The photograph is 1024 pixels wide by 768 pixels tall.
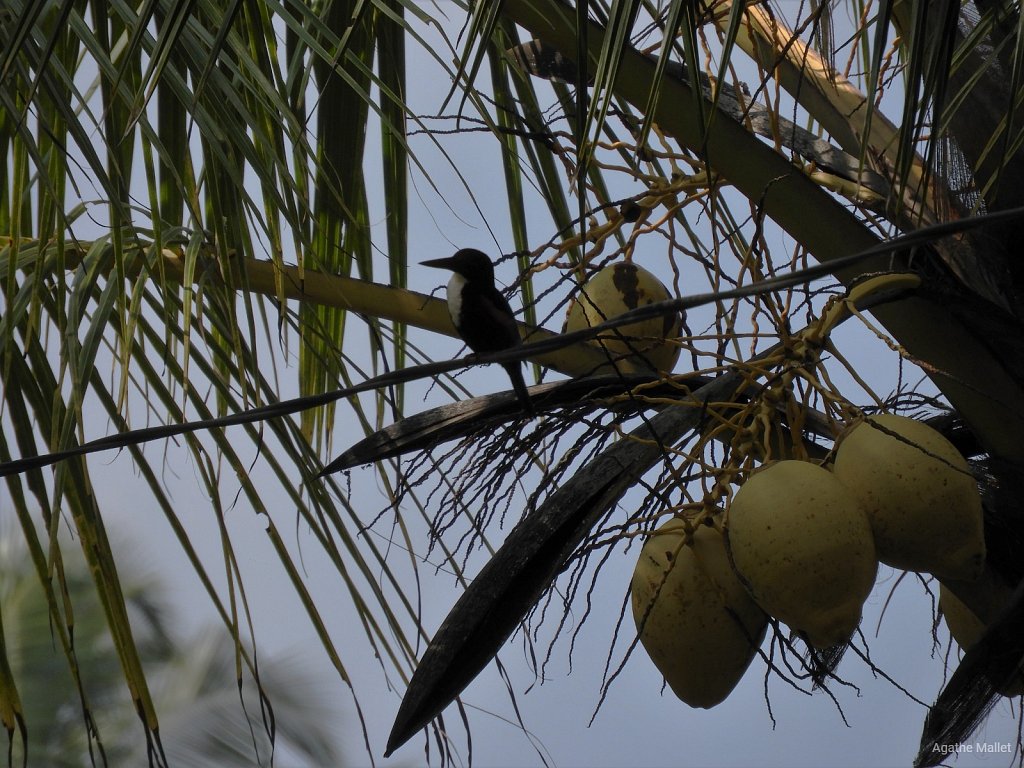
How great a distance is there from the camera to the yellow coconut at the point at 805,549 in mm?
1458

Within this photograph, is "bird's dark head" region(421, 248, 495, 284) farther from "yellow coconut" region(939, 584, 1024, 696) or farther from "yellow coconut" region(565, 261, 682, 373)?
"yellow coconut" region(939, 584, 1024, 696)

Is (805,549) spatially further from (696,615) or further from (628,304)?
(628,304)

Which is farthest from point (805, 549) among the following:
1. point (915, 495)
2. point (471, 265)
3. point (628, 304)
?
point (471, 265)

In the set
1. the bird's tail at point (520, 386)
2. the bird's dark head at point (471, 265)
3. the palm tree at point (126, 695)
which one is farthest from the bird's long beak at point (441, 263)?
the palm tree at point (126, 695)

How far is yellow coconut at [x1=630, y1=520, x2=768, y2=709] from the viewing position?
5.29ft

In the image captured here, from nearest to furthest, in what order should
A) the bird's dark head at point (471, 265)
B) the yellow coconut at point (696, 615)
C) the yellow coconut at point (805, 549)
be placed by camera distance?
the yellow coconut at point (805, 549), the yellow coconut at point (696, 615), the bird's dark head at point (471, 265)

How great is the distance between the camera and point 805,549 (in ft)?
4.77

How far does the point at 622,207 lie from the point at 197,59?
0.75 metres

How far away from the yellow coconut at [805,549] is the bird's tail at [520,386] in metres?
0.51

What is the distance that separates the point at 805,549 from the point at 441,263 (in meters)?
1.31

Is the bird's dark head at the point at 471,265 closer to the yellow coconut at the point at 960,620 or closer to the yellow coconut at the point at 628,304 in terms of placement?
the yellow coconut at the point at 628,304

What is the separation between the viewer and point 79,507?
183 centimetres

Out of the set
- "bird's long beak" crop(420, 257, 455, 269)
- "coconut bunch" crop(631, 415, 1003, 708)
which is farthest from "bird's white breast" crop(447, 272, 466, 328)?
"coconut bunch" crop(631, 415, 1003, 708)

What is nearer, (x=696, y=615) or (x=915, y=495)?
(x=915, y=495)
